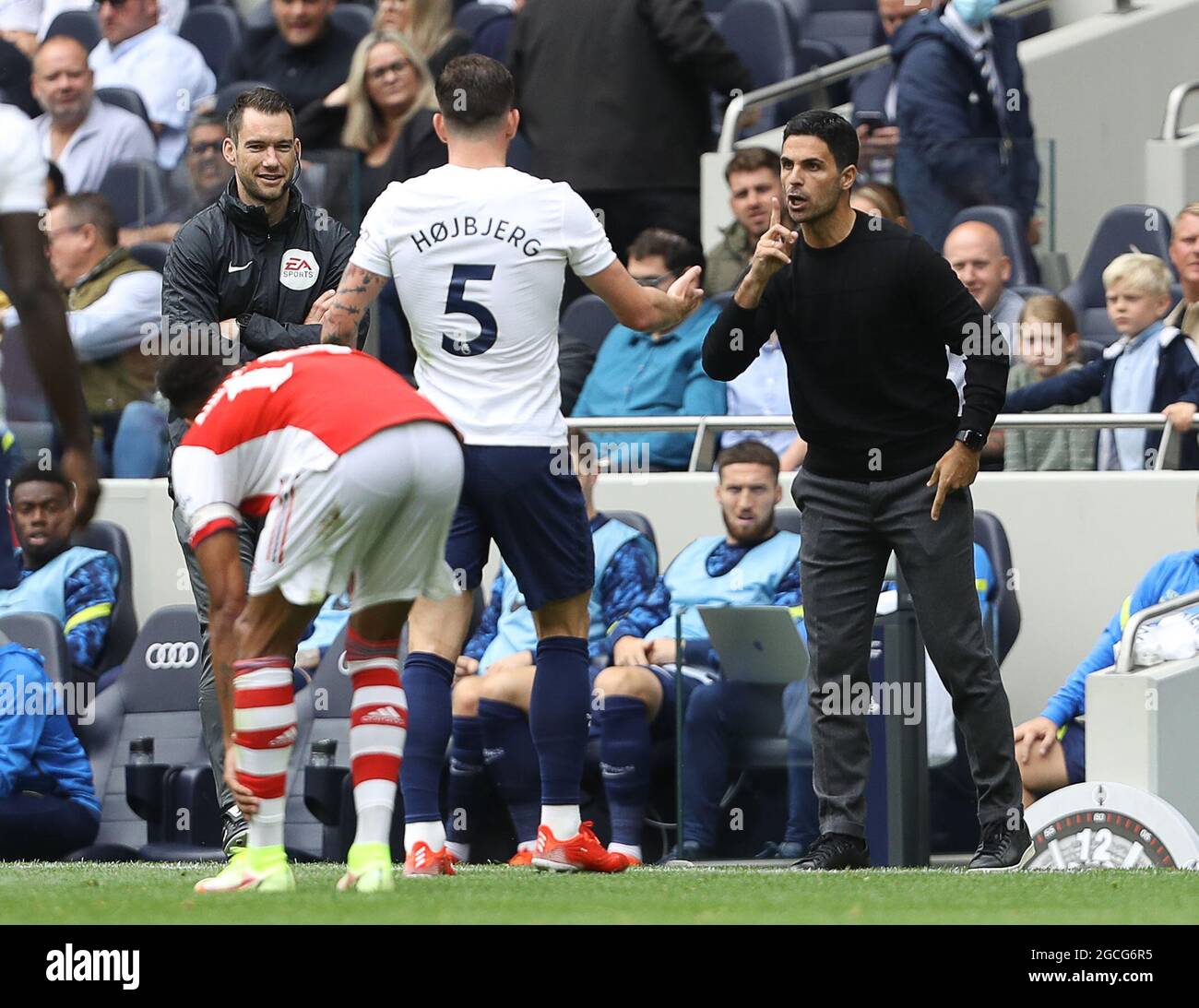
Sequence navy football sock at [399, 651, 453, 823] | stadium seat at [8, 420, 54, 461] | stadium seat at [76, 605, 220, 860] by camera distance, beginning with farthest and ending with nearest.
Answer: stadium seat at [8, 420, 54, 461] → stadium seat at [76, 605, 220, 860] → navy football sock at [399, 651, 453, 823]

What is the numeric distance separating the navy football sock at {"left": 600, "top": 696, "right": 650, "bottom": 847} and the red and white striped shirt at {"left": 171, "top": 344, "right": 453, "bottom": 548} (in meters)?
3.16

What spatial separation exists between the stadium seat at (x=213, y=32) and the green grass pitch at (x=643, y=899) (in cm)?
942

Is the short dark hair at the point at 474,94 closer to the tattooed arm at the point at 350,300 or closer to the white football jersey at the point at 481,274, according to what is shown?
the white football jersey at the point at 481,274

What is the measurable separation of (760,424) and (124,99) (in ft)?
19.0

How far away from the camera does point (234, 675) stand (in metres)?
5.90

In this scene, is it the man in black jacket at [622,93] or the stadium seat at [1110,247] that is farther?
the man in black jacket at [622,93]

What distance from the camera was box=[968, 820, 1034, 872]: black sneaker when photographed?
7203 millimetres

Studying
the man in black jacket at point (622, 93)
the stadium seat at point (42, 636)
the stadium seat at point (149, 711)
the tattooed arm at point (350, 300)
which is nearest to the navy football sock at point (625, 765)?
the stadium seat at point (149, 711)

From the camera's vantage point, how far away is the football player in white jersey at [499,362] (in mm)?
6664

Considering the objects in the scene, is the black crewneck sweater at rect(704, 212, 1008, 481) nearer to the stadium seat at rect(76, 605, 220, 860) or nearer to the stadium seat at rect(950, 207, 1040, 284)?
the stadium seat at rect(76, 605, 220, 860)

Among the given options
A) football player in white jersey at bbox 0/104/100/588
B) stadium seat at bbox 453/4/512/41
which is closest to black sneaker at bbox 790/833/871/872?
football player in white jersey at bbox 0/104/100/588

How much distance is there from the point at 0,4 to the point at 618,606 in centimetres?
903
